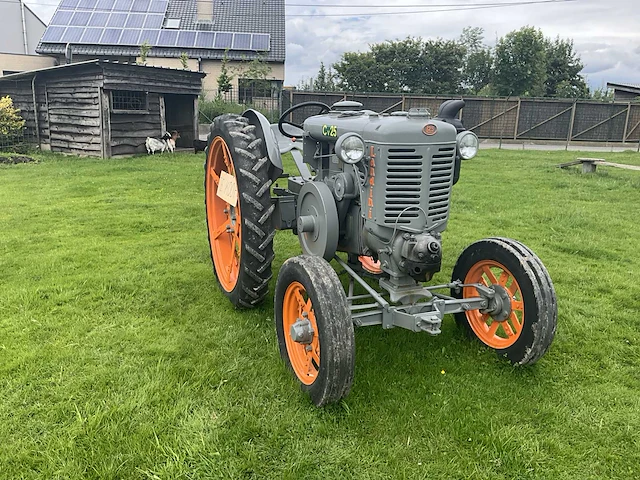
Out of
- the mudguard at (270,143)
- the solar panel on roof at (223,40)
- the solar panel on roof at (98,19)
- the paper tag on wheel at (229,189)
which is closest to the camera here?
the mudguard at (270,143)

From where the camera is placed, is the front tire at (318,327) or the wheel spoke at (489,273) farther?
the wheel spoke at (489,273)

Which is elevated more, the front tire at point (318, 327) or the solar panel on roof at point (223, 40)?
the solar panel on roof at point (223, 40)

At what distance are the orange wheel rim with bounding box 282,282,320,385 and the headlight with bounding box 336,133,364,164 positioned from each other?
74 centimetres

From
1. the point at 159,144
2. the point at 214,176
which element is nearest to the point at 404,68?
the point at 159,144

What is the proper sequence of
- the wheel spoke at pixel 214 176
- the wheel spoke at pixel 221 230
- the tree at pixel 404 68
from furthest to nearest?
1. the tree at pixel 404 68
2. the wheel spoke at pixel 214 176
3. the wheel spoke at pixel 221 230

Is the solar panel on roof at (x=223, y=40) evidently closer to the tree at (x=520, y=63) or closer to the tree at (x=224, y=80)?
the tree at (x=224, y=80)

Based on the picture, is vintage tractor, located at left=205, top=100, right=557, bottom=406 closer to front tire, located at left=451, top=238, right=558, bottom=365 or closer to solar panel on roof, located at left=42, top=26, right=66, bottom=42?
front tire, located at left=451, top=238, right=558, bottom=365

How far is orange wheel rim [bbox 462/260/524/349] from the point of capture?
3080 mm

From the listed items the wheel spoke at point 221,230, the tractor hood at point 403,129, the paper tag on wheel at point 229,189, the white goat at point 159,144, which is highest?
the tractor hood at point 403,129

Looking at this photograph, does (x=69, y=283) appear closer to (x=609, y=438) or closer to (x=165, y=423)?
(x=165, y=423)

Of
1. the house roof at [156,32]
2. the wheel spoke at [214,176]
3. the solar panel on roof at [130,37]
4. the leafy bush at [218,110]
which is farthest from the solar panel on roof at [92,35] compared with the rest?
the wheel spoke at [214,176]

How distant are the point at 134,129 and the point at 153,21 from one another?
550 inches

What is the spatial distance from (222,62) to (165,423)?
24205 mm

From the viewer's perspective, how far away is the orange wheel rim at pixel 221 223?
13.5ft
